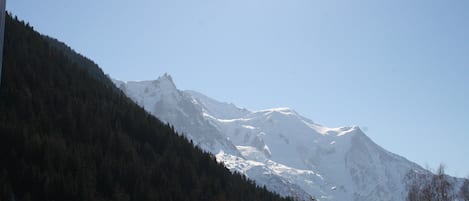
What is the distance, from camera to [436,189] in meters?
60.5

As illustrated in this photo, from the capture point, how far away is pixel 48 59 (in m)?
63.1

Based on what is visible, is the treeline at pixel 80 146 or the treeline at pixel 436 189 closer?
the treeline at pixel 80 146

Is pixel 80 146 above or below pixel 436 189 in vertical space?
below

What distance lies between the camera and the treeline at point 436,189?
60.0 meters

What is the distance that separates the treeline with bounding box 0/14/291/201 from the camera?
34.9 metres

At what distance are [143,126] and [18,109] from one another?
18155mm

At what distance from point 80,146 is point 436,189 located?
37.8 metres

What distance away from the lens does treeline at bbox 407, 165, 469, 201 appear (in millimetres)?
59969

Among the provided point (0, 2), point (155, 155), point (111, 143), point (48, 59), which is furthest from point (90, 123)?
point (0, 2)

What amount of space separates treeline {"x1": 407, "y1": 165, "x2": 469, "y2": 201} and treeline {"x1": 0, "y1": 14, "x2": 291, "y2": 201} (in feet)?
52.5

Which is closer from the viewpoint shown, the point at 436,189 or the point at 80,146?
the point at 80,146

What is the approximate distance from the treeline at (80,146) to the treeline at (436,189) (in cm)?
1599

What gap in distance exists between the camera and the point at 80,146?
1708 inches

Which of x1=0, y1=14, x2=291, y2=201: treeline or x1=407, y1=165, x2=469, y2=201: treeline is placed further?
x1=407, y1=165, x2=469, y2=201: treeline
